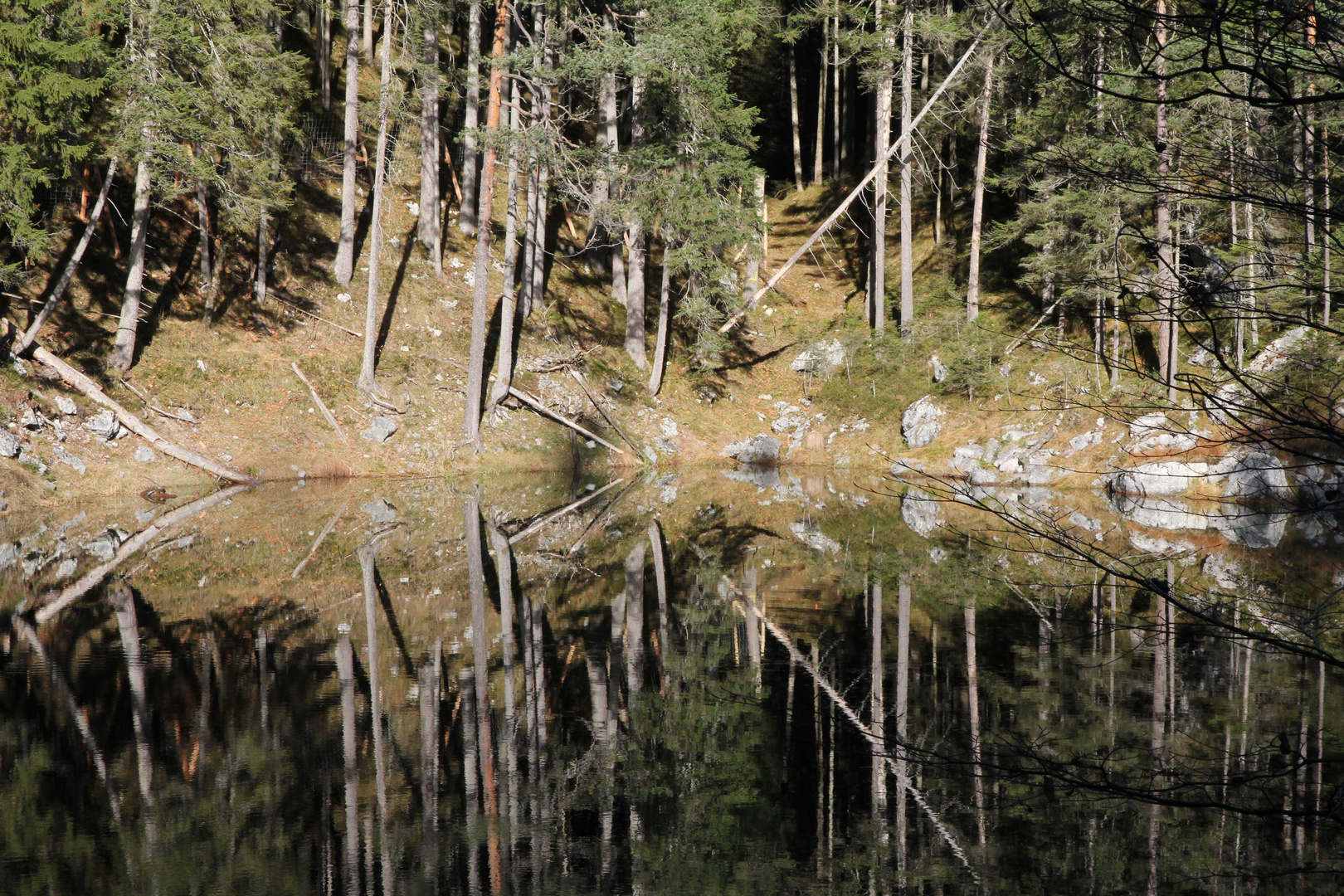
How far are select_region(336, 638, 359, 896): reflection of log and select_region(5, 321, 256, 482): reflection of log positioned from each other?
1341cm

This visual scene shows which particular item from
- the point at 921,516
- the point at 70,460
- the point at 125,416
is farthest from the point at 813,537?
the point at 125,416

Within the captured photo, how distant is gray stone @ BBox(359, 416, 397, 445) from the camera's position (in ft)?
77.9

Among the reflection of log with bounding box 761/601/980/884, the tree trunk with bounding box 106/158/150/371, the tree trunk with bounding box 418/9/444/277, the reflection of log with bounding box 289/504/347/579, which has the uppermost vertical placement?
the tree trunk with bounding box 418/9/444/277

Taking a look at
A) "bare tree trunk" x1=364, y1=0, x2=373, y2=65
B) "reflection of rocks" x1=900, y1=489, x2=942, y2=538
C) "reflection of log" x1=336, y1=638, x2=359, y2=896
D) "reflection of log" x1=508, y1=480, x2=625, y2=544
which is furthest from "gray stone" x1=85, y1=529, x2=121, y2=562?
"bare tree trunk" x1=364, y1=0, x2=373, y2=65

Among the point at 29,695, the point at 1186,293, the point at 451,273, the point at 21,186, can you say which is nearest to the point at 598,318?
the point at 451,273

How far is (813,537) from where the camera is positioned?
15.6 m

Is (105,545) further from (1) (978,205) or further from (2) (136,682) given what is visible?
(1) (978,205)

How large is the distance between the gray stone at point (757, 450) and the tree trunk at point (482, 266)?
791 cm

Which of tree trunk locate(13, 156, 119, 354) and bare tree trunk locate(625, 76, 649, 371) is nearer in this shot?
tree trunk locate(13, 156, 119, 354)

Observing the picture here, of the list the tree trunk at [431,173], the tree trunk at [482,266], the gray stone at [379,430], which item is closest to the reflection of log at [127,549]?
the gray stone at [379,430]

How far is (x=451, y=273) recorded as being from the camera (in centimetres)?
2938

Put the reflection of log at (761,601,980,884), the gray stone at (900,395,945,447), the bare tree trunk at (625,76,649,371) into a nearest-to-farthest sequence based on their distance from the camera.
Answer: the reflection of log at (761,601,980,884), the gray stone at (900,395,945,447), the bare tree trunk at (625,76,649,371)

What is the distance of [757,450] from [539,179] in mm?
9900

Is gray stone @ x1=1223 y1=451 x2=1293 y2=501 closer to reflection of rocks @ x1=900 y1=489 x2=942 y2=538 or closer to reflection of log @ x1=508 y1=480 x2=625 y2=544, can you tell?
reflection of rocks @ x1=900 y1=489 x2=942 y2=538
